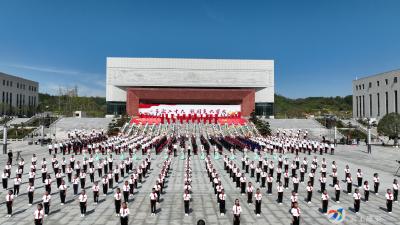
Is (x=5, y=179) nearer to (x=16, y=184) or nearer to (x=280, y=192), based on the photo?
(x=16, y=184)

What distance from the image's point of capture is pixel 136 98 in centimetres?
6162

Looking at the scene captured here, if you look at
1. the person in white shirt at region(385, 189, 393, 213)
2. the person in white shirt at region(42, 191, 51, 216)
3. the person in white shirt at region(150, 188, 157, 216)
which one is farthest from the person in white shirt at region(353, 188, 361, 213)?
Answer: the person in white shirt at region(42, 191, 51, 216)

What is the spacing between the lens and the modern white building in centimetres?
5622

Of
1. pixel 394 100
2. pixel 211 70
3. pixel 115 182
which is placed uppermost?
pixel 211 70

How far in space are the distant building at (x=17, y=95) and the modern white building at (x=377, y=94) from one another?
7203 centimetres

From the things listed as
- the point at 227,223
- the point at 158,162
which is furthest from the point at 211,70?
the point at 227,223

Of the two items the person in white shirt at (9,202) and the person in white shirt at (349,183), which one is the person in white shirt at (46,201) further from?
the person in white shirt at (349,183)

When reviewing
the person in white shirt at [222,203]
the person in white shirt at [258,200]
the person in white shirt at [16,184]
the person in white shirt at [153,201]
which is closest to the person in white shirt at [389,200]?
the person in white shirt at [258,200]

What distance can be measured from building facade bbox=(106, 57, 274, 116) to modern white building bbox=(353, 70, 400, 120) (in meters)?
19.4

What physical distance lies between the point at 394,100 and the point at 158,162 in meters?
50.1

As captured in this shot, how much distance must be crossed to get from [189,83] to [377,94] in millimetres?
36505

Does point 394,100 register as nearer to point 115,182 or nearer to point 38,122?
point 115,182

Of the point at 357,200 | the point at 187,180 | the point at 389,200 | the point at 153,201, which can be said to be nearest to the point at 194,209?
the point at 187,180

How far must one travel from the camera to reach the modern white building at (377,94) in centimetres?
5622
